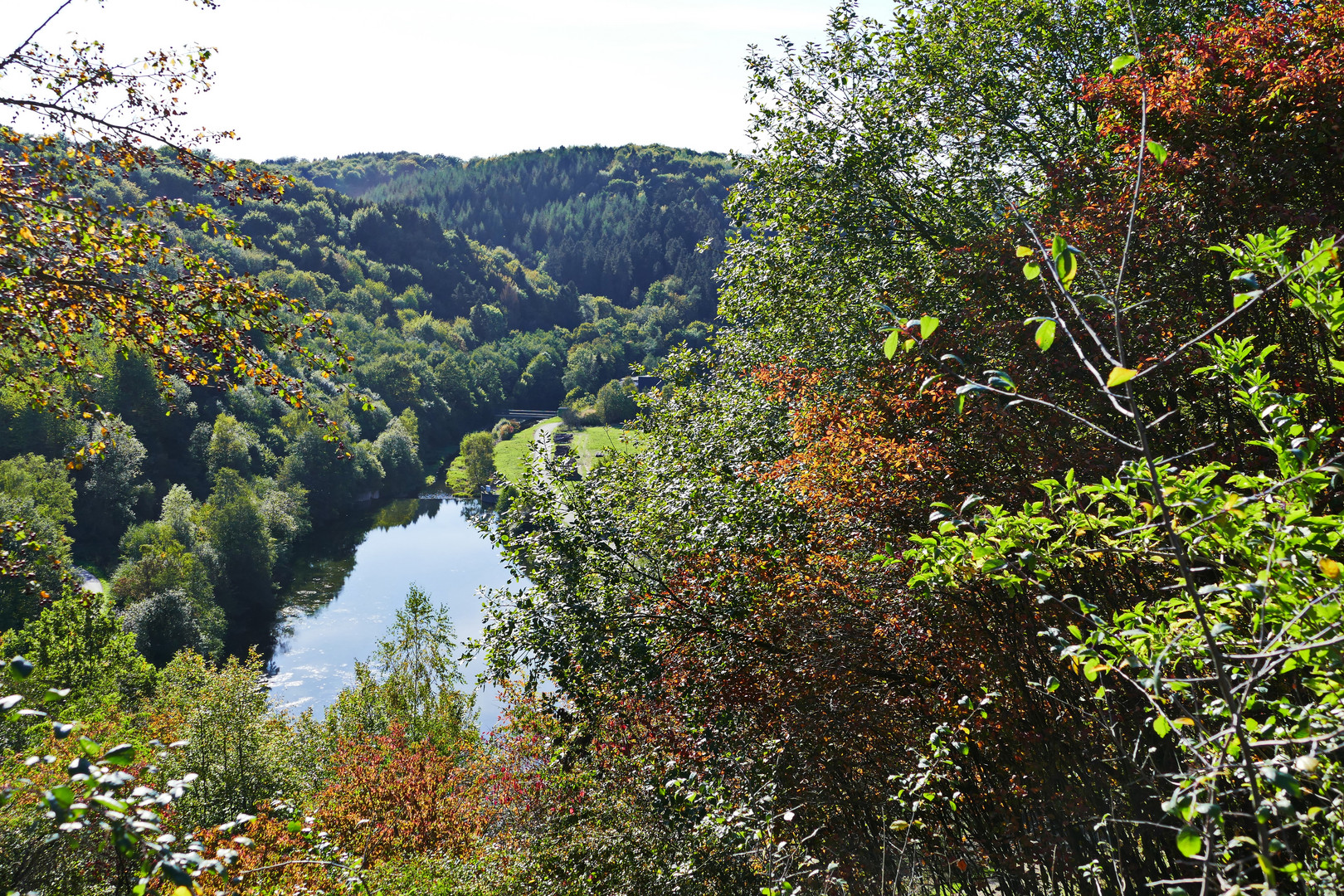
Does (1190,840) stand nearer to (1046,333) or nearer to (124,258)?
(1046,333)

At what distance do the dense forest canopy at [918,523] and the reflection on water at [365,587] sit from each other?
715 inches

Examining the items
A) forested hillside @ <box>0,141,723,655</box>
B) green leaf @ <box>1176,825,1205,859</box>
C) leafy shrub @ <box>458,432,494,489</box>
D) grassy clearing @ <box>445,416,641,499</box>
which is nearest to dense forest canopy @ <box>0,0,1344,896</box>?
green leaf @ <box>1176,825,1205,859</box>

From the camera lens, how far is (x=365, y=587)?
45.3 meters

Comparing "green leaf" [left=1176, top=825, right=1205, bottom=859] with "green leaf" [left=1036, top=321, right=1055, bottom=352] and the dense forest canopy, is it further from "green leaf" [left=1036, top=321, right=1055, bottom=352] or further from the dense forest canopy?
"green leaf" [left=1036, top=321, right=1055, bottom=352]

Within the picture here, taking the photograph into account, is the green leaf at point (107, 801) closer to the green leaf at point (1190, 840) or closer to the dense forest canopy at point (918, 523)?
the dense forest canopy at point (918, 523)

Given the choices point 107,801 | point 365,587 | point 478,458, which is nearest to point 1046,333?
point 107,801

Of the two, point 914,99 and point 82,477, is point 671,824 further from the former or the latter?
point 82,477

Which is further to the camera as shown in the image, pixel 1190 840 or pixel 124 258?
pixel 124 258

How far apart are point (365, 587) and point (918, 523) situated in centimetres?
4510

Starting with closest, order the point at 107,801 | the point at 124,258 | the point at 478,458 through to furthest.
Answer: the point at 107,801 → the point at 124,258 → the point at 478,458

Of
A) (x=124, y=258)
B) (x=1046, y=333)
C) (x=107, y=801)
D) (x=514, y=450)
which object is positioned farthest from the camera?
(x=514, y=450)

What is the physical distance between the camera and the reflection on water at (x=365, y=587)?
111 feet

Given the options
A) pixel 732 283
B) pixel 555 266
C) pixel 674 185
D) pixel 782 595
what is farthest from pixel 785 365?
pixel 674 185

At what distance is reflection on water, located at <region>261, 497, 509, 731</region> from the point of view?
111ft
